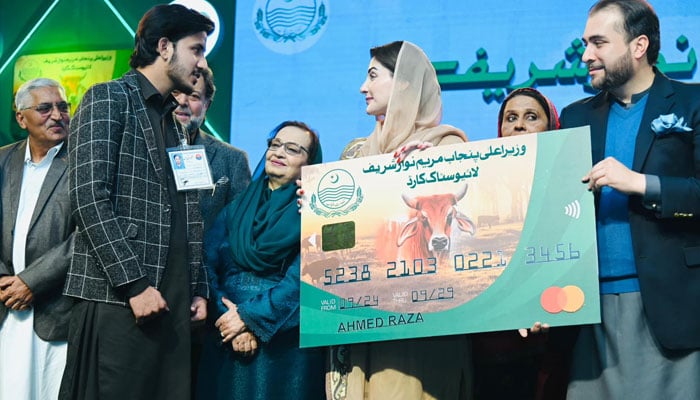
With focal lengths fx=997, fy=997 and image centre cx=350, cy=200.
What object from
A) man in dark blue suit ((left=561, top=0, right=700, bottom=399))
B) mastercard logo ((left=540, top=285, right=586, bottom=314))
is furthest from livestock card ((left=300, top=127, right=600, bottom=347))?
man in dark blue suit ((left=561, top=0, right=700, bottom=399))

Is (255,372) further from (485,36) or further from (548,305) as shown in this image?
(485,36)

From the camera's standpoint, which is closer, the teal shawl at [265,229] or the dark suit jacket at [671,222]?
the dark suit jacket at [671,222]

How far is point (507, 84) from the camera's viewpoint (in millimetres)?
5180

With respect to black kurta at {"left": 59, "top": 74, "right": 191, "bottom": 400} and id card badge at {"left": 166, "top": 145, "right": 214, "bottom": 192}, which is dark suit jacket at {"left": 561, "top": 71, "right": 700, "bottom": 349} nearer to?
id card badge at {"left": 166, "top": 145, "right": 214, "bottom": 192}

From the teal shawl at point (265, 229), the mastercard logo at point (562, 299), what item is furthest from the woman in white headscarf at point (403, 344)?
the mastercard logo at point (562, 299)

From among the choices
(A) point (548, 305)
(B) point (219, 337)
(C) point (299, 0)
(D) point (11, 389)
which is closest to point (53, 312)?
(D) point (11, 389)

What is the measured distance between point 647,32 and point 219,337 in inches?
77.1

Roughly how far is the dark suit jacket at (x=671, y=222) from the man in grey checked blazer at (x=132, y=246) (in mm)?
1506

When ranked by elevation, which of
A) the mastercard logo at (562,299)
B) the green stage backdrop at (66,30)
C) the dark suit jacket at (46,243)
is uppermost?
the green stage backdrop at (66,30)

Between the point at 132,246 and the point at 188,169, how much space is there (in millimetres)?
414

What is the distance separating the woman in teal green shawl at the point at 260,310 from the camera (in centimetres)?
384

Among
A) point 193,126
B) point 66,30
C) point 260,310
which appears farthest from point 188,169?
point 66,30

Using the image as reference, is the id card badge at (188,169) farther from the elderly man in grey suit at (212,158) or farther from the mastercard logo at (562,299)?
the mastercard logo at (562,299)

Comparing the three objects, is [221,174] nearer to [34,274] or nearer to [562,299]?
[34,274]
